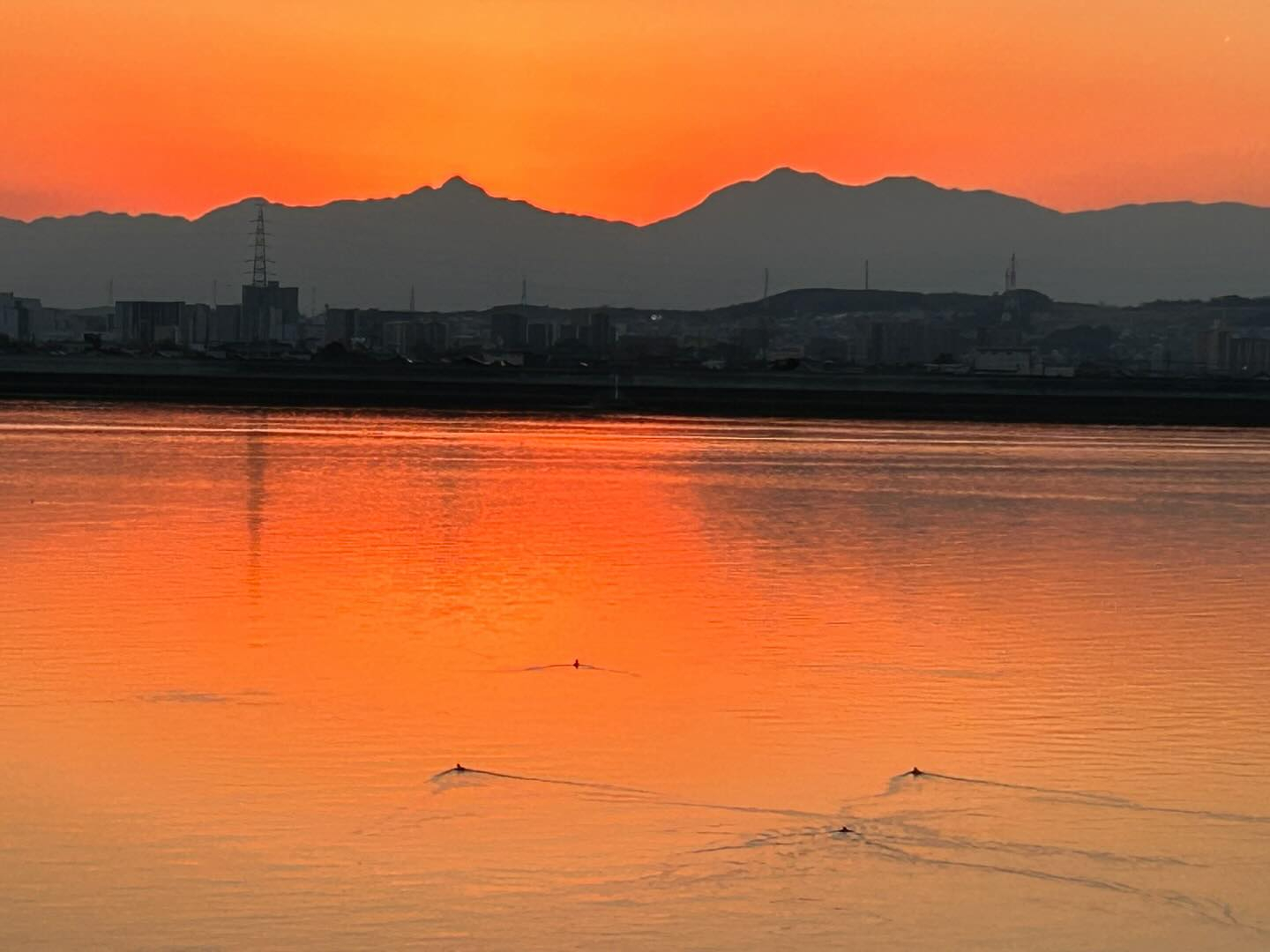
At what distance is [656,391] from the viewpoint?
102 metres

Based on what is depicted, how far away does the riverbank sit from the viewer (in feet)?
295

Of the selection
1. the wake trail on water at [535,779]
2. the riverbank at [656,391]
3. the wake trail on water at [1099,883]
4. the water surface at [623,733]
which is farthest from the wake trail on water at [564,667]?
the riverbank at [656,391]

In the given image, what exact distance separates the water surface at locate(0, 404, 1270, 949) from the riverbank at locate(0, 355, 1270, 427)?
198 feet

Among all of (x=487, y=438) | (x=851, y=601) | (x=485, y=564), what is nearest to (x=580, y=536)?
(x=485, y=564)

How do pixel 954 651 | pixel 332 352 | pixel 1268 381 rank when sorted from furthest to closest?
→ pixel 332 352 → pixel 1268 381 → pixel 954 651

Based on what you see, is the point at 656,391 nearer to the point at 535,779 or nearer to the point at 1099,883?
the point at 535,779

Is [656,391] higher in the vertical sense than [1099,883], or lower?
higher

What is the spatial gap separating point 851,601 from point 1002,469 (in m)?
27.6

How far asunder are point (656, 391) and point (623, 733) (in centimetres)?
8856

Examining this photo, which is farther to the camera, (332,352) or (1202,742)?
(332,352)

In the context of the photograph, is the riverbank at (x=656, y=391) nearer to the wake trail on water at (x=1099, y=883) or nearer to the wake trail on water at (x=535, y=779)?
the wake trail on water at (x=535, y=779)

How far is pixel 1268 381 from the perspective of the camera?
115250mm

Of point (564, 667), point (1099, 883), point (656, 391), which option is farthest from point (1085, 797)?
point (656, 391)

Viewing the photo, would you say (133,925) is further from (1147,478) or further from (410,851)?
(1147,478)
